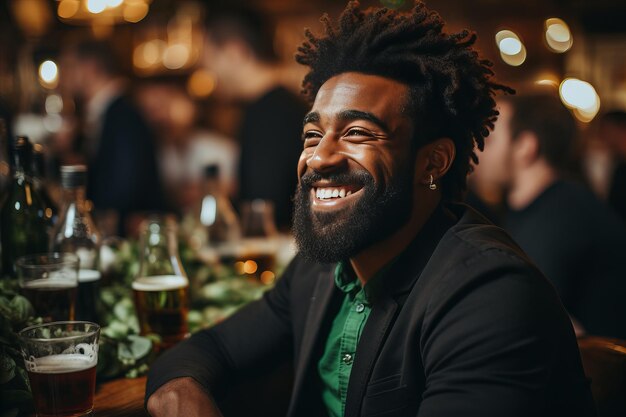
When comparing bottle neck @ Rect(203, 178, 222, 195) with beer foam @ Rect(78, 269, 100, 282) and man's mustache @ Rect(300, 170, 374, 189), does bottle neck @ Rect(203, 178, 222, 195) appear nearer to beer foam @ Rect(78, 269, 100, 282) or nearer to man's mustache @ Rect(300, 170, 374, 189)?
beer foam @ Rect(78, 269, 100, 282)

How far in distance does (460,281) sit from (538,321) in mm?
146

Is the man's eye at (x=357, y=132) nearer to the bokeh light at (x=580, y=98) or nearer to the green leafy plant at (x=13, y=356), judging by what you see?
the green leafy plant at (x=13, y=356)

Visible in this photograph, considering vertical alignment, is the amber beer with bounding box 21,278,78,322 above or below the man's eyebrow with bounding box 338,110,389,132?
below

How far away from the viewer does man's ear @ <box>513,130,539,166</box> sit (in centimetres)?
320

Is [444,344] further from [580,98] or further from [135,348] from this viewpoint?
[580,98]

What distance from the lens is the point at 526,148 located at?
127 inches

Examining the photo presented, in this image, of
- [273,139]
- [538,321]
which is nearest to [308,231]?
[538,321]

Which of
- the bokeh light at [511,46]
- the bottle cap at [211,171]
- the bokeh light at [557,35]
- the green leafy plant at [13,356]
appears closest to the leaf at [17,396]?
the green leafy plant at [13,356]

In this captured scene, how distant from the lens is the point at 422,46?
58.2 inches

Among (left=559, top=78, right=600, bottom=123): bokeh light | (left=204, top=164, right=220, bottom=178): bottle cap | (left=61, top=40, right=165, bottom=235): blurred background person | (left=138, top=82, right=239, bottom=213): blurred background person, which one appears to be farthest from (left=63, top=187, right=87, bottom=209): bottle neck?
(left=559, top=78, right=600, bottom=123): bokeh light

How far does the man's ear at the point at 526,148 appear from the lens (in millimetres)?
3199

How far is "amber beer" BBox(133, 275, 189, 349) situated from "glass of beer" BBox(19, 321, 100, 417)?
0.38m

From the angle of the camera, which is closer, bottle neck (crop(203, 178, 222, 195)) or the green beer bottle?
the green beer bottle

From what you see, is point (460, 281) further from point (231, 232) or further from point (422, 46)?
point (231, 232)
